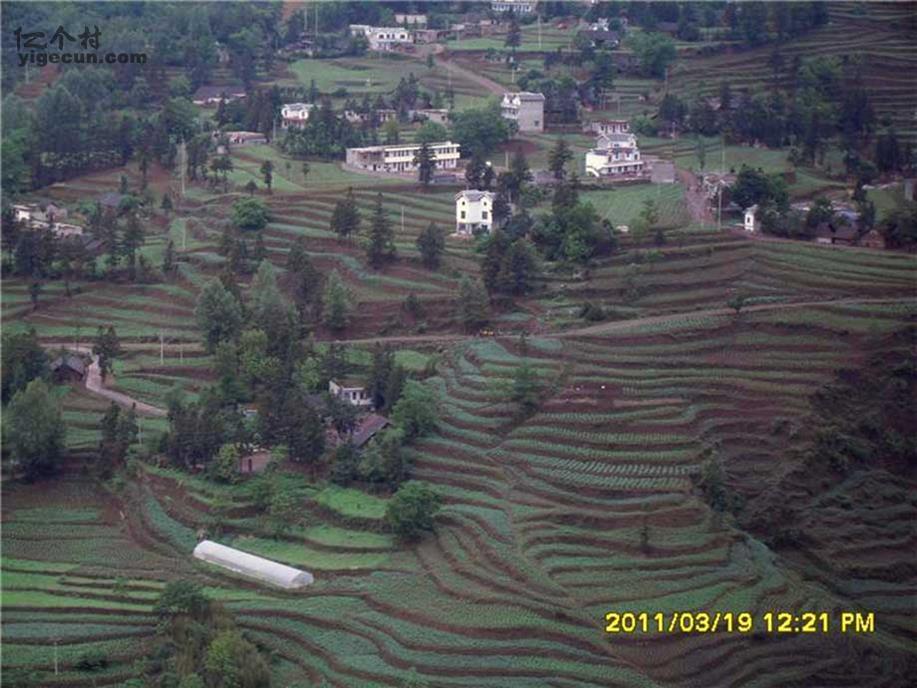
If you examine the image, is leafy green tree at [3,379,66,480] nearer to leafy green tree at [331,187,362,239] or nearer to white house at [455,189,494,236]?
leafy green tree at [331,187,362,239]

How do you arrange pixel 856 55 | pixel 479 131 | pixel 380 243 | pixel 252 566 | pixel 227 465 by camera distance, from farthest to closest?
pixel 856 55 < pixel 479 131 < pixel 380 243 < pixel 227 465 < pixel 252 566

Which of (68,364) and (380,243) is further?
(380,243)

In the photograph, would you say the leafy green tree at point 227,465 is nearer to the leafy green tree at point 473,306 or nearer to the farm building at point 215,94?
the leafy green tree at point 473,306

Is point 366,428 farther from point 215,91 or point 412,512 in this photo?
point 215,91

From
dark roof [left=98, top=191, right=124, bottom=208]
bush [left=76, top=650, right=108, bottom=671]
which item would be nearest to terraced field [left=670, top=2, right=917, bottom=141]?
dark roof [left=98, top=191, right=124, bottom=208]

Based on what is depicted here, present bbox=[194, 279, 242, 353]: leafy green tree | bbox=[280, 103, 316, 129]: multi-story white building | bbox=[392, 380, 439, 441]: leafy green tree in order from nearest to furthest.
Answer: bbox=[392, 380, 439, 441]: leafy green tree → bbox=[194, 279, 242, 353]: leafy green tree → bbox=[280, 103, 316, 129]: multi-story white building

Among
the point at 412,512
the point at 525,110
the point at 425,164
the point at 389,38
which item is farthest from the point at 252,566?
the point at 389,38

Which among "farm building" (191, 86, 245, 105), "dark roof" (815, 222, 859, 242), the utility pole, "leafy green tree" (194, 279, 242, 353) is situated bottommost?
"leafy green tree" (194, 279, 242, 353)
